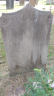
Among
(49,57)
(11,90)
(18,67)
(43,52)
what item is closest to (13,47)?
(18,67)

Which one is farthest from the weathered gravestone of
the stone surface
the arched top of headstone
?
the stone surface

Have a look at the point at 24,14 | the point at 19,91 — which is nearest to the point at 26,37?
the point at 24,14

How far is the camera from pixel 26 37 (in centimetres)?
166

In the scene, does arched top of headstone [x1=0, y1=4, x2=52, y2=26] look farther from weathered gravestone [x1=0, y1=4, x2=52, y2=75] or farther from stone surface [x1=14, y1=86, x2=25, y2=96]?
stone surface [x1=14, y1=86, x2=25, y2=96]

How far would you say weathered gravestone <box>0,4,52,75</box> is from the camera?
150 centimetres

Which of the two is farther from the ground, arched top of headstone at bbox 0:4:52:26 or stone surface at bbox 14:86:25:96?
arched top of headstone at bbox 0:4:52:26

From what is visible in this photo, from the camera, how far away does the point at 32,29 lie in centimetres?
161

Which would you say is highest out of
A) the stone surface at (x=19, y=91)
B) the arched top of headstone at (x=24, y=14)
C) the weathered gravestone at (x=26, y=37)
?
the arched top of headstone at (x=24, y=14)

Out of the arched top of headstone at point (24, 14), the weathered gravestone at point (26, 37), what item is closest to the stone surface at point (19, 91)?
the weathered gravestone at point (26, 37)

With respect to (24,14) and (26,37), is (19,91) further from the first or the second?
(24,14)

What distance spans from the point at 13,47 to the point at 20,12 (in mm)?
539

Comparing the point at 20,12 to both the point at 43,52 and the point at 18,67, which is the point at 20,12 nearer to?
the point at 43,52

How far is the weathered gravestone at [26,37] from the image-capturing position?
150 centimetres

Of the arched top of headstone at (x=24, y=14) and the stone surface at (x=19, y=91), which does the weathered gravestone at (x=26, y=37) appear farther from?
the stone surface at (x=19, y=91)
